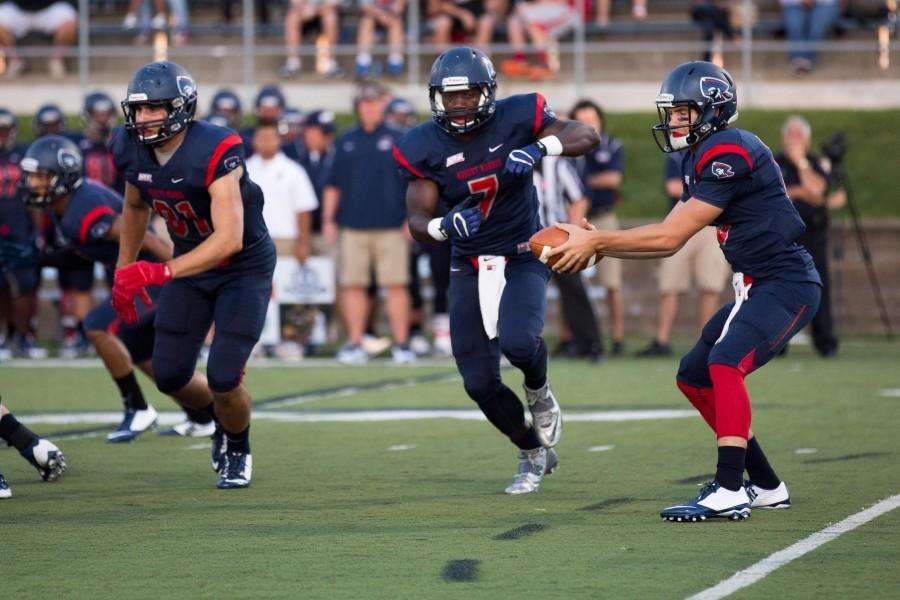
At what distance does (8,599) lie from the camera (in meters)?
4.73

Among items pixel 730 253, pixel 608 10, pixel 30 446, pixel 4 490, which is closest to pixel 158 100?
pixel 30 446

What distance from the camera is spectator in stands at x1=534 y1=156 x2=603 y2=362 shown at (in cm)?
1231

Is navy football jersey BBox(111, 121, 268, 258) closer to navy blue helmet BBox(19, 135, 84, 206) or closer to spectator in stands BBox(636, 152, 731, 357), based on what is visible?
navy blue helmet BBox(19, 135, 84, 206)

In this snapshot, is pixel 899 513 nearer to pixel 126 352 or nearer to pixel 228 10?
pixel 126 352

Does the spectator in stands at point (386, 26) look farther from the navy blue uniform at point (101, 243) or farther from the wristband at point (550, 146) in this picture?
the wristband at point (550, 146)

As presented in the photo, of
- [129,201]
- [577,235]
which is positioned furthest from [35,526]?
[577,235]

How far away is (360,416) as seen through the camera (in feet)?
31.4

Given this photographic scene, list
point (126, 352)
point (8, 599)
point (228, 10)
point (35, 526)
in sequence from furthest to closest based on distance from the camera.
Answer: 1. point (228, 10)
2. point (126, 352)
3. point (35, 526)
4. point (8, 599)

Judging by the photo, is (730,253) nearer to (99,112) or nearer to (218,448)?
(218,448)

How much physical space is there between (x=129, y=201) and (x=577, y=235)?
2.44 m

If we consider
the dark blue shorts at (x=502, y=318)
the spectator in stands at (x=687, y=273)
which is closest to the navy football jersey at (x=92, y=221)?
the dark blue shorts at (x=502, y=318)

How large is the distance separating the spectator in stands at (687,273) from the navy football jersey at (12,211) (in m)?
5.45

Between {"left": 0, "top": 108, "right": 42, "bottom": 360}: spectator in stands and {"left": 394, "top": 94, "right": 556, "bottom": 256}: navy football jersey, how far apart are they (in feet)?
24.0

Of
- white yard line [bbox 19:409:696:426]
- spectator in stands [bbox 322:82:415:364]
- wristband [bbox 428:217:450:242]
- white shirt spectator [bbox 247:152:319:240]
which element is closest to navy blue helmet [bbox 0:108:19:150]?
white shirt spectator [bbox 247:152:319:240]
